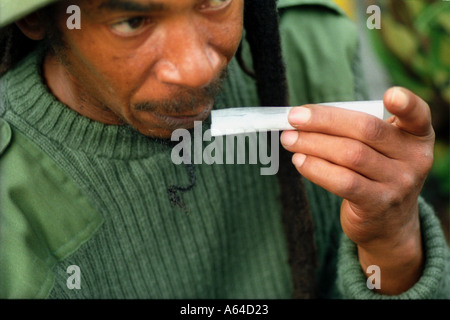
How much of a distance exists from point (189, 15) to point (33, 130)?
484 millimetres

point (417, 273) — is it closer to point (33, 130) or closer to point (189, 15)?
point (189, 15)

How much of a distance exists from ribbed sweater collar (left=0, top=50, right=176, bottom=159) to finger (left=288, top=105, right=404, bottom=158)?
0.36m

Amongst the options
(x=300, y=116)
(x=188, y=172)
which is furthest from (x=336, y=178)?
(x=188, y=172)

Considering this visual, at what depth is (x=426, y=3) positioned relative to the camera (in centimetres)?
241

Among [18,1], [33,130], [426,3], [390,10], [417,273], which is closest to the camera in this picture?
[18,1]

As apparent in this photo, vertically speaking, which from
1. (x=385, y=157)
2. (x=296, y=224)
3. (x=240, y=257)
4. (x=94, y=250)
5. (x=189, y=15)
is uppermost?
(x=189, y=15)

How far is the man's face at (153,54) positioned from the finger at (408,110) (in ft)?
1.05

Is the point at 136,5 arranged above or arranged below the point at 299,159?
above

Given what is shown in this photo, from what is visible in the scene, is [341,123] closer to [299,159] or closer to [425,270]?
[299,159]

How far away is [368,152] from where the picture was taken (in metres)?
1.05

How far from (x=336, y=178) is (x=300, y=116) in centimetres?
13

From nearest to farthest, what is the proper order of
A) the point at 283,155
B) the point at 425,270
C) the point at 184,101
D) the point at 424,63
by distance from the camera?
the point at 184,101 → the point at 425,270 → the point at 283,155 → the point at 424,63

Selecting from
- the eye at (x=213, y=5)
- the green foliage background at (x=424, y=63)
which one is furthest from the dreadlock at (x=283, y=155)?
the green foliage background at (x=424, y=63)
